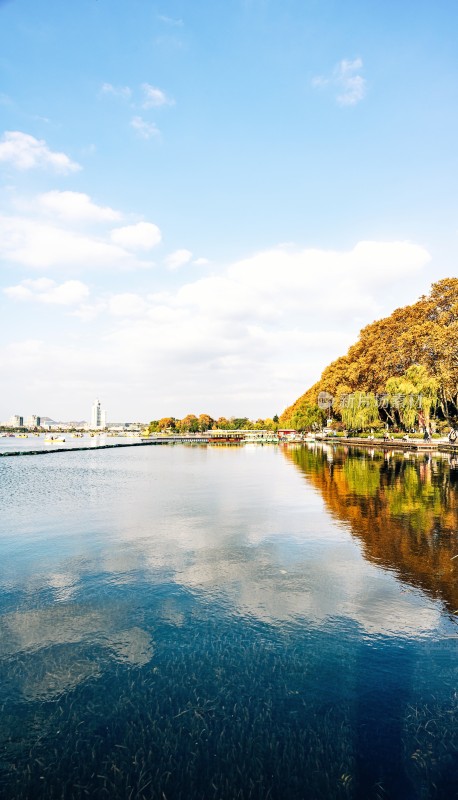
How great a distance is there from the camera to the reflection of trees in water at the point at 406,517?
35.6ft

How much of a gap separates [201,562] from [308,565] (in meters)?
2.68

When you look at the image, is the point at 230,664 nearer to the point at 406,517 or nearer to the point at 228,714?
the point at 228,714

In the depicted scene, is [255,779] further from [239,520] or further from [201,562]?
[239,520]

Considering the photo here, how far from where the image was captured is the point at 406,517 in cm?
1667

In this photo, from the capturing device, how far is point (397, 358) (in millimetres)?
68188

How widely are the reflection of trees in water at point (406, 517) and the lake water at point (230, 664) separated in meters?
0.11

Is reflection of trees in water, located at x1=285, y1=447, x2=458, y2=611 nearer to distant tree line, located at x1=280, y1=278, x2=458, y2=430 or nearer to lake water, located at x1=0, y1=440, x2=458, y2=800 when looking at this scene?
lake water, located at x1=0, y1=440, x2=458, y2=800

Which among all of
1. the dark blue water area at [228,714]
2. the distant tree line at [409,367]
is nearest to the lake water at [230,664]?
the dark blue water area at [228,714]

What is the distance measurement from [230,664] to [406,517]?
461 inches

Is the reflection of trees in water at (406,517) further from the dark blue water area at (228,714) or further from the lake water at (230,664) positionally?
the dark blue water area at (228,714)

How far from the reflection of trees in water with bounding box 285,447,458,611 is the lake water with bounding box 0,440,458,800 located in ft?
0.35

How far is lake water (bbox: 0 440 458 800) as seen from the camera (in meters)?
4.84

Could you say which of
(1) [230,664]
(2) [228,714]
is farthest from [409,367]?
(2) [228,714]

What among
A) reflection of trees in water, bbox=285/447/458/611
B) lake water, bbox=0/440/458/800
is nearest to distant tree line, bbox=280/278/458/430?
reflection of trees in water, bbox=285/447/458/611
